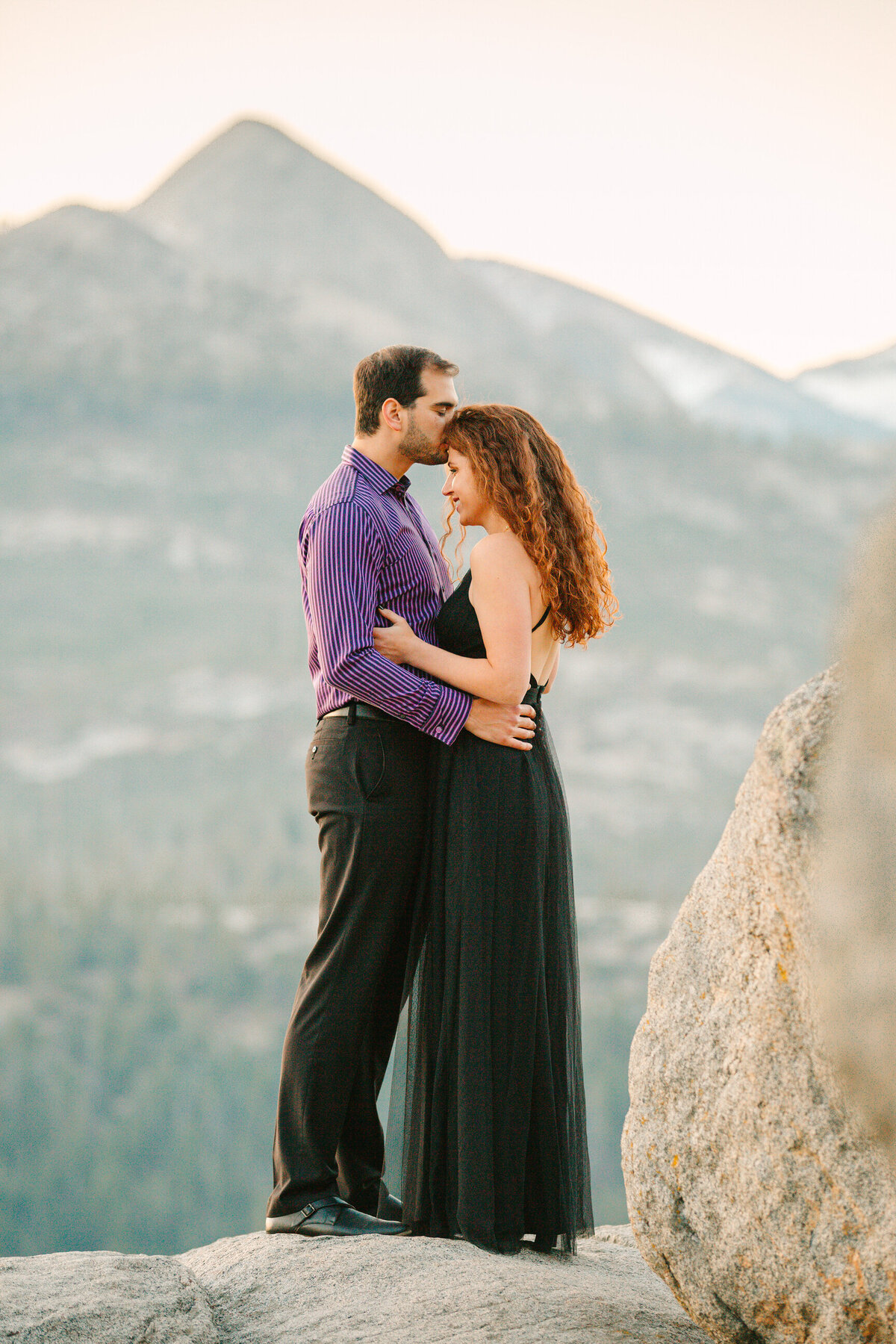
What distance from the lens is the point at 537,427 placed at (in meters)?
3.35

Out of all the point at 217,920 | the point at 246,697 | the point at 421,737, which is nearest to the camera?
the point at 421,737

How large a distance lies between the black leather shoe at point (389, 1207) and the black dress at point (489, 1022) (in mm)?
Answer: 149

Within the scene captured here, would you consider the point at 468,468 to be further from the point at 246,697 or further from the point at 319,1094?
the point at 246,697

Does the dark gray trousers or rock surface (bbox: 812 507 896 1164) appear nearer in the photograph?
rock surface (bbox: 812 507 896 1164)

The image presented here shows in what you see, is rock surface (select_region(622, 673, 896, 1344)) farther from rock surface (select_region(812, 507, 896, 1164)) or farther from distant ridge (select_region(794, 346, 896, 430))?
distant ridge (select_region(794, 346, 896, 430))

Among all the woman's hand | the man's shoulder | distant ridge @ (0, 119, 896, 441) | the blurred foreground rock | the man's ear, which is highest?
distant ridge @ (0, 119, 896, 441)

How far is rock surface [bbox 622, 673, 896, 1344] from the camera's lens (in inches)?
84.7

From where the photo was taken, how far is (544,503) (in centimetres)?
327

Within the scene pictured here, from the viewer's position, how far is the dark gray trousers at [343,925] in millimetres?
3254

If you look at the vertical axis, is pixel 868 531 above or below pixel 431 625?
below

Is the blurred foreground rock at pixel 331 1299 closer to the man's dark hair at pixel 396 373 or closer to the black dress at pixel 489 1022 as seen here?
the black dress at pixel 489 1022

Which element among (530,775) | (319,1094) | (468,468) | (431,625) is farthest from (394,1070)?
(468,468)

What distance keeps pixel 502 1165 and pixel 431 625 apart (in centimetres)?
149

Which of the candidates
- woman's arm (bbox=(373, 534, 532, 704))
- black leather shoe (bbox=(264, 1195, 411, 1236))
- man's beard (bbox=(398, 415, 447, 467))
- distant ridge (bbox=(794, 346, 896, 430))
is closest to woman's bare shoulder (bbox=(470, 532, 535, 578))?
woman's arm (bbox=(373, 534, 532, 704))
